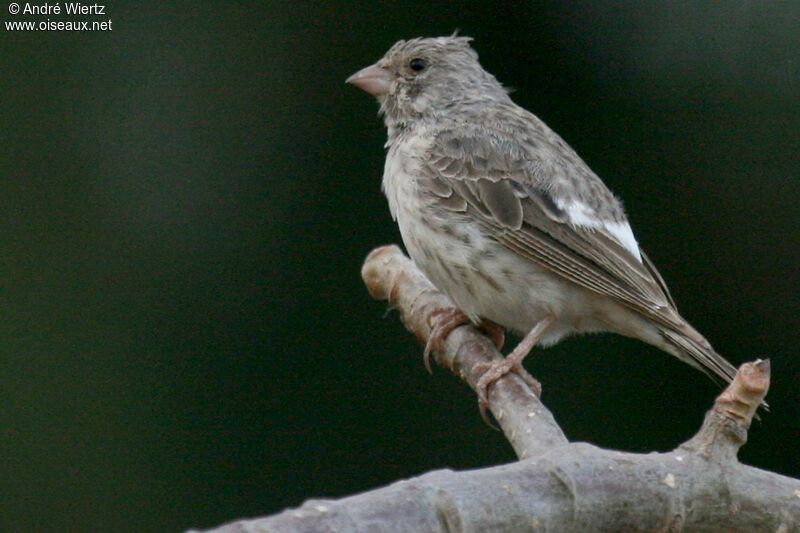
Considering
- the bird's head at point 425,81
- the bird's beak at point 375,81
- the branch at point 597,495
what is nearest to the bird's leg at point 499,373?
the branch at point 597,495

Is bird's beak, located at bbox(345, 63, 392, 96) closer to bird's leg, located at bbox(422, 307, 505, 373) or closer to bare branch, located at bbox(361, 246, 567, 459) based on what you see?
bare branch, located at bbox(361, 246, 567, 459)

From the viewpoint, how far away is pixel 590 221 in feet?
13.4

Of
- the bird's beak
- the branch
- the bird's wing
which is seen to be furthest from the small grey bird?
the branch

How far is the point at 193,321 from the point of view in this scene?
575 cm

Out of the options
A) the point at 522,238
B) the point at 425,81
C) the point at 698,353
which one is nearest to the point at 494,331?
the point at 522,238

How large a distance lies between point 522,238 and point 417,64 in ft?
3.10

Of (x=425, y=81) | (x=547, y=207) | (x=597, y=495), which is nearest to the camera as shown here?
(x=597, y=495)

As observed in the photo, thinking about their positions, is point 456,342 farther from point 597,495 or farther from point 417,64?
point 597,495

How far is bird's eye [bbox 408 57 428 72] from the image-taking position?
15.2ft

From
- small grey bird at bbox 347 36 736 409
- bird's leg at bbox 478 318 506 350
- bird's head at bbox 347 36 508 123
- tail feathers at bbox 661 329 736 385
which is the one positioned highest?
bird's head at bbox 347 36 508 123

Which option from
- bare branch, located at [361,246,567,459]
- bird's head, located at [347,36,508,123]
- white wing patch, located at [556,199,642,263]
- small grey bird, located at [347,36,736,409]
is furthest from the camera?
bird's head, located at [347,36,508,123]

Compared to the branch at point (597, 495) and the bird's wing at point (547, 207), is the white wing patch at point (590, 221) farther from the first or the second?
the branch at point (597, 495)

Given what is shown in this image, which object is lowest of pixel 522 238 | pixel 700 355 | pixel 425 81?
pixel 700 355

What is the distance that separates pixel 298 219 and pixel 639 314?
7.15 feet
